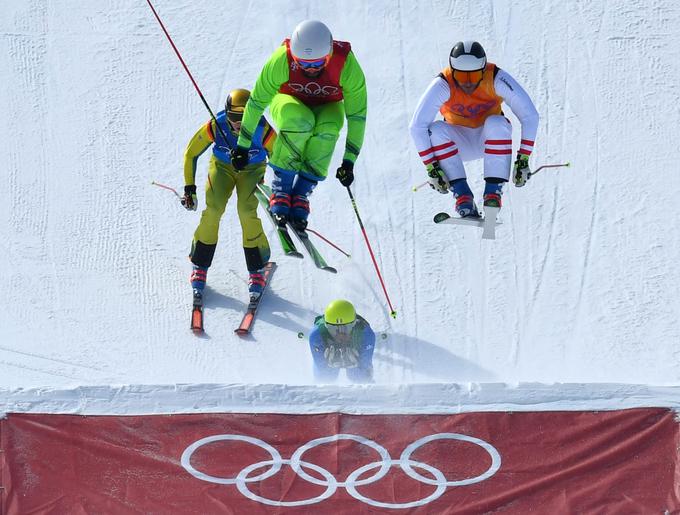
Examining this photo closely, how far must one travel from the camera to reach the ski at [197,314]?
8539 millimetres

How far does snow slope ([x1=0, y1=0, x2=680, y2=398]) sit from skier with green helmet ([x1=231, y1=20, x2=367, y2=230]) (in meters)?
1.15

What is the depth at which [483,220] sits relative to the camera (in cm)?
809

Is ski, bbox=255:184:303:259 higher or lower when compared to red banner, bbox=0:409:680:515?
higher

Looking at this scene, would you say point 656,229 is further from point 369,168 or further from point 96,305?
point 96,305

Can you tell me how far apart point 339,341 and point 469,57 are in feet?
6.65

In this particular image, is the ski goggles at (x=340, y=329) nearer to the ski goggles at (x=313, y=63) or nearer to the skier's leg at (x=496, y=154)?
the skier's leg at (x=496, y=154)

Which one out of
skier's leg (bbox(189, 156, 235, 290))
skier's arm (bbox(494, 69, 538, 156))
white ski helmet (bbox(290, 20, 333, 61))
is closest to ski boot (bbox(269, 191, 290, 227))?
skier's leg (bbox(189, 156, 235, 290))

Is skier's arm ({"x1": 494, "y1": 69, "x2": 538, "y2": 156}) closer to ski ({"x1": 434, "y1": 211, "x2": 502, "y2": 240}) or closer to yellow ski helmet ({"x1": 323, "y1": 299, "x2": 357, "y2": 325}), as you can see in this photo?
ski ({"x1": 434, "y1": 211, "x2": 502, "y2": 240})

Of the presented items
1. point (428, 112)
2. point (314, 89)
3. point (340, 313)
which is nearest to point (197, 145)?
point (314, 89)

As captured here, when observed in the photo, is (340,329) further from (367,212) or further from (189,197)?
(367,212)

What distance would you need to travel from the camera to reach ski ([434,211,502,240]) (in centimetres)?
802

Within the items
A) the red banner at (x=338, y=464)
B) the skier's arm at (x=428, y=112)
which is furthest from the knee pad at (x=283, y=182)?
the red banner at (x=338, y=464)

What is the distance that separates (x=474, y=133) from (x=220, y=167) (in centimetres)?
181

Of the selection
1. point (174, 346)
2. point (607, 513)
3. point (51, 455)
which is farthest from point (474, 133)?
point (51, 455)
